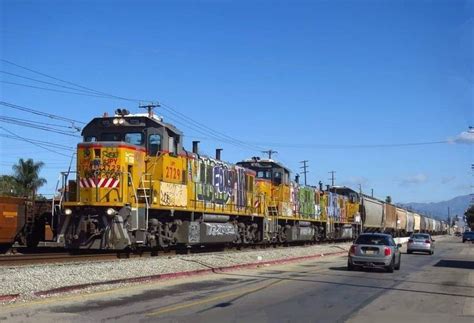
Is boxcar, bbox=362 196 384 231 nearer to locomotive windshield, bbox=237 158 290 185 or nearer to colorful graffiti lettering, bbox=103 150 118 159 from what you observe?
locomotive windshield, bbox=237 158 290 185

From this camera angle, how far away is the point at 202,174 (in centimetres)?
2422

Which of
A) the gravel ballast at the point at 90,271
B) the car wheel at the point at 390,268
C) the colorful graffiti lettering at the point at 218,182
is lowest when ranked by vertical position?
the car wheel at the point at 390,268

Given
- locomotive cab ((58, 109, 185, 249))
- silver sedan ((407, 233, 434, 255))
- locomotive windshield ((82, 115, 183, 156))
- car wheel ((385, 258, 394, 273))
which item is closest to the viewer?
locomotive cab ((58, 109, 185, 249))

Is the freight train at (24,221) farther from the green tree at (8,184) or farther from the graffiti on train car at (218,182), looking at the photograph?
the green tree at (8,184)

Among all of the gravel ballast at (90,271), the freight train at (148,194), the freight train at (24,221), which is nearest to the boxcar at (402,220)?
the freight train at (148,194)

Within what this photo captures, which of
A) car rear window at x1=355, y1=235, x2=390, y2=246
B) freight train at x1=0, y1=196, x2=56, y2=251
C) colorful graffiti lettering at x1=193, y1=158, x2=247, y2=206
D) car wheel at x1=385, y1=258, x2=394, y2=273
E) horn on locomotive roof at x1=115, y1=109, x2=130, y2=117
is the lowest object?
car wheel at x1=385, y1=258, x2=394, y2=273

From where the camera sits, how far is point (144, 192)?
19625mm

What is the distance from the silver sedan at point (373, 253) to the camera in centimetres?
2161

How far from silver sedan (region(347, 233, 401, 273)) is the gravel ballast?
154 inches

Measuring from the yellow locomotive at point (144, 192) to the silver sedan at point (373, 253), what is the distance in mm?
6091

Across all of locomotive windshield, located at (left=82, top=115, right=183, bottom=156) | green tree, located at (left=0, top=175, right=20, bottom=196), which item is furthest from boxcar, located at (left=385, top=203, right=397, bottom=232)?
locomotive windshield, located at (left=82, top=115, right=183, bottom=156)

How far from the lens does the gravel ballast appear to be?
1249 cm

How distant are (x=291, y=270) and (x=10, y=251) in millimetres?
11024

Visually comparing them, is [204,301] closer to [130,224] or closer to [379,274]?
[130,224]
